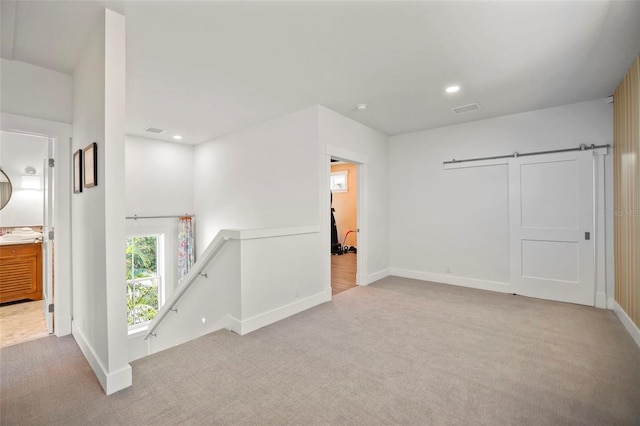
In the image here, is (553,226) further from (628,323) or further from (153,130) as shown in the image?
(153,130)

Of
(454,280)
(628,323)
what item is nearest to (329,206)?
(454,280)

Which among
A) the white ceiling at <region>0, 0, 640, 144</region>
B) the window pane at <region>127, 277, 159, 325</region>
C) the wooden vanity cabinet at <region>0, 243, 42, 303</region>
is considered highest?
the white ceiling at <region>0, 0, 640, 144</region>

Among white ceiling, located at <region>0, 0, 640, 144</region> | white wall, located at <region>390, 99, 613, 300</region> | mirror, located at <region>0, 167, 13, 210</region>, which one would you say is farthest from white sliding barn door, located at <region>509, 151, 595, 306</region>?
mirror, located at <region>0, 167, 13, 210</region>

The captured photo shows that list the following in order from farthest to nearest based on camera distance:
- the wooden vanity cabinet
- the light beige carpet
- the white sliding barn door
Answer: the wooden vanity cabinet → the white sliding barn door → the light beige carpet

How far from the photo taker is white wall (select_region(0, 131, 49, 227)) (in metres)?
4.62

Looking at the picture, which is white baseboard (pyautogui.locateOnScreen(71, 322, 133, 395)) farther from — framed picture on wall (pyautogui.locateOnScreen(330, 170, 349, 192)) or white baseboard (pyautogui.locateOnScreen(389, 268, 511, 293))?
framed picture on wall (pyautogui.locateOnScreen(330, 170, 349, 192))

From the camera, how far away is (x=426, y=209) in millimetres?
5203

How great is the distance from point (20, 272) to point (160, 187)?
2.41m

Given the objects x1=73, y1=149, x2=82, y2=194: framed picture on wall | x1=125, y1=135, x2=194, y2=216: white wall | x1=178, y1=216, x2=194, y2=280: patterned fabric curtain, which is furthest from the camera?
x1=178, y1=216, x2=194, y2=280: patterned fabric curtain

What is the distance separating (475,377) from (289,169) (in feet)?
10.7

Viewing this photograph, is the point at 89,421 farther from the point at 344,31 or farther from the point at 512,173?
the point at 512,173

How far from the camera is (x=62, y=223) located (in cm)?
291

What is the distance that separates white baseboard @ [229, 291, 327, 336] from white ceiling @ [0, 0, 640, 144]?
2591 mm

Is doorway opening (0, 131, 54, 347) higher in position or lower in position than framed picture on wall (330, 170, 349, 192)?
lower
